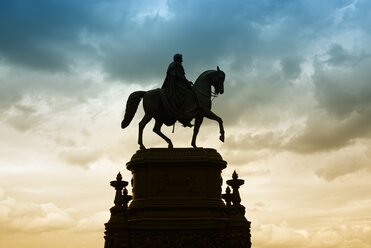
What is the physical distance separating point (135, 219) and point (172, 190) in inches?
73.0

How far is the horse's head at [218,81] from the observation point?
29.9m

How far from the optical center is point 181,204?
27.9 metres

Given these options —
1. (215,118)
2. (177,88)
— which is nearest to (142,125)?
(177,88)

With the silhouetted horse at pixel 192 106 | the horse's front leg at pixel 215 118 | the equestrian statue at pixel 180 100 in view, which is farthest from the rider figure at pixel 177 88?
the horse's front leg at pixel 215 118

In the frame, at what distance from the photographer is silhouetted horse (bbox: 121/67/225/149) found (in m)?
29.5

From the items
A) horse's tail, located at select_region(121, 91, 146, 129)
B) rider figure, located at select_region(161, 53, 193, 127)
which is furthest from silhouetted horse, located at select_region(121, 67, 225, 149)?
horse's tail, located at select_region(121, 91, 146, 129)

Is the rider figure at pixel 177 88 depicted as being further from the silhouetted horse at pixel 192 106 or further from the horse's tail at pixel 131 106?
the horse's tail at pixel 131 106

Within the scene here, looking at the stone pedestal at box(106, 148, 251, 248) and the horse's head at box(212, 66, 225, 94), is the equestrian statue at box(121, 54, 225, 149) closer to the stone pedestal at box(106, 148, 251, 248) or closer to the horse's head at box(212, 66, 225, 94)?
the horse's head at box(212, 66, 225, 94)

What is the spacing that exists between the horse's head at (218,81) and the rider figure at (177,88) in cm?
102

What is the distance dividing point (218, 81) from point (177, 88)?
1765 millimetres

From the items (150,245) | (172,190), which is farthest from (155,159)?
(150,245)

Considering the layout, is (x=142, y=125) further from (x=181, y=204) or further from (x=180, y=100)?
(x=181, y=204)

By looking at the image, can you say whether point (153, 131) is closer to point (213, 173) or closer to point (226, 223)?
point (213, 173)

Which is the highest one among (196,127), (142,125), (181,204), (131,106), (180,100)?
(131,106)
